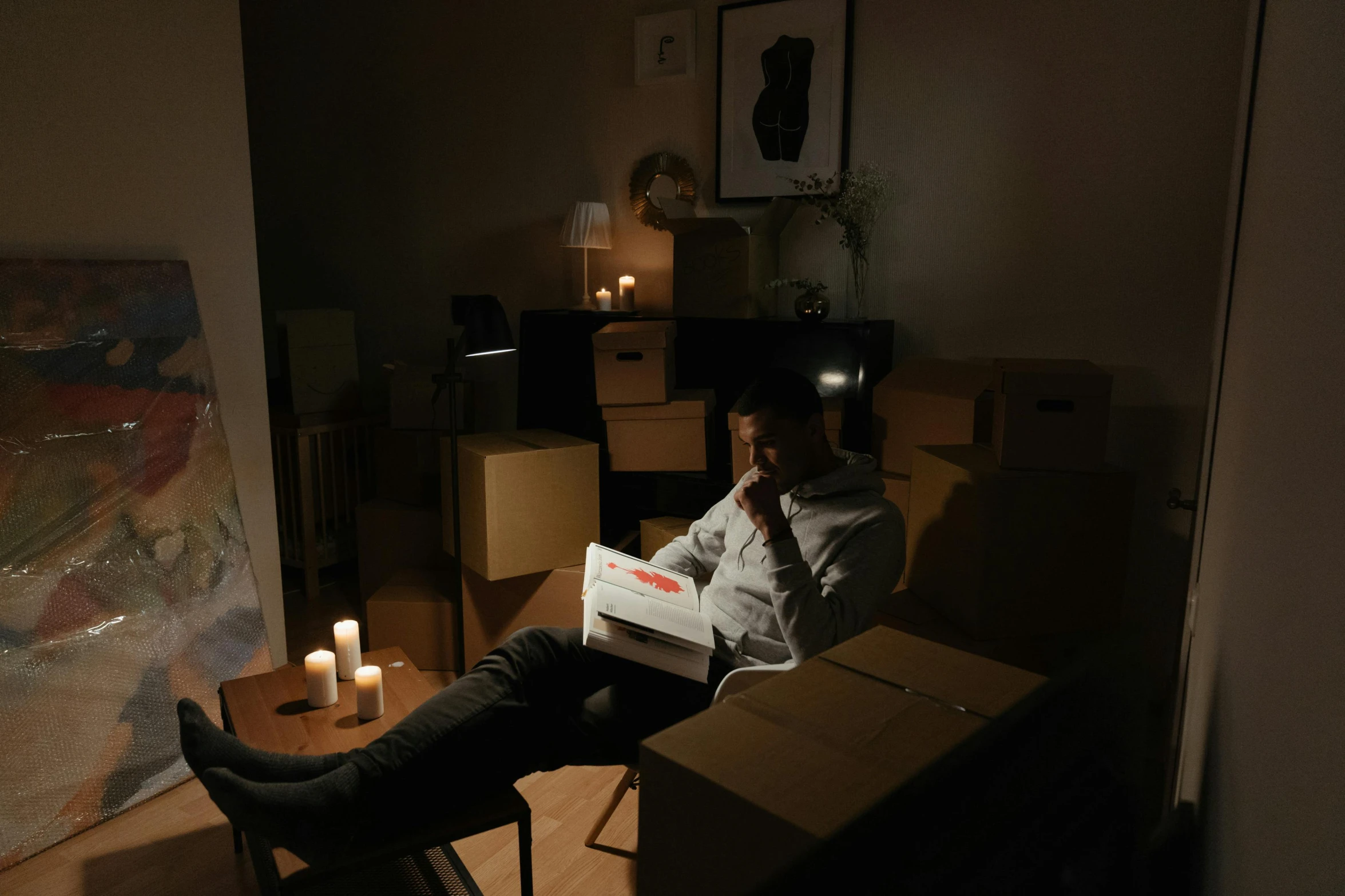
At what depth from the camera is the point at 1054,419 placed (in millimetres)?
1819

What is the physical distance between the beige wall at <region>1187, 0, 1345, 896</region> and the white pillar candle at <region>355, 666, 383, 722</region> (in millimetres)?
1648

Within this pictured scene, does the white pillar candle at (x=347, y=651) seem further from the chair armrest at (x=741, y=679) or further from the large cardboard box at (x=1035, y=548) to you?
the large cardboard box at (x=1035, y=548)

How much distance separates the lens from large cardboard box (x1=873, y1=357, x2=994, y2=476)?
2.27 metres

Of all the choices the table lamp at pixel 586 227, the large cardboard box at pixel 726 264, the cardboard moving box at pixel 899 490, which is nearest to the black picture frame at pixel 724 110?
the large cardboard box at pixel 726 264

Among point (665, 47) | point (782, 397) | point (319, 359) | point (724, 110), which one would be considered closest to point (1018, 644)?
point (782, 397)

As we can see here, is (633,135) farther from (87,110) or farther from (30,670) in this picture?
(30,670)

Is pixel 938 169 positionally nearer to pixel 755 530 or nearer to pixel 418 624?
Answer: pixel 755 530

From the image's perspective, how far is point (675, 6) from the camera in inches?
130

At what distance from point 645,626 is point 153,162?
2053 millimetres

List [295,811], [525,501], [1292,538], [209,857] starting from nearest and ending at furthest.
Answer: [1292,538]
[295,811]
[209,857]
[525,501]

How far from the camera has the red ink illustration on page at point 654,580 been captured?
1.90 m

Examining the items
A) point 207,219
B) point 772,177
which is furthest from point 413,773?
point 772,177

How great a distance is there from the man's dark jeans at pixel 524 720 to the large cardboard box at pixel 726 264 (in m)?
1.49

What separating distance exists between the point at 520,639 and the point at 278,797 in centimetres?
56
